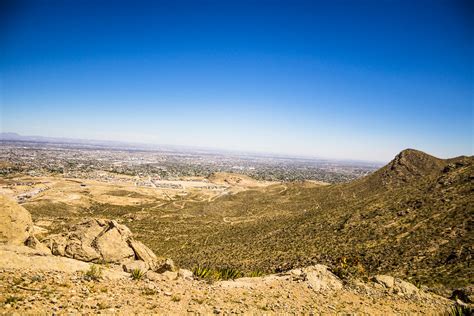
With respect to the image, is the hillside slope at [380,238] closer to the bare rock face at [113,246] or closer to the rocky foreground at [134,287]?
the rocky foreground at [134,287]

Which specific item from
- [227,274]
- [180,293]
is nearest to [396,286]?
[227,274]

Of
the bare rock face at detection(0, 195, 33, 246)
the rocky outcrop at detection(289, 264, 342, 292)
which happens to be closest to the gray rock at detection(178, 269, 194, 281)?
the rocky outcrop at detection(289, 264, 342, 292)

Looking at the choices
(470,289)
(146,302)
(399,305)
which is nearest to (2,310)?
(146,302)

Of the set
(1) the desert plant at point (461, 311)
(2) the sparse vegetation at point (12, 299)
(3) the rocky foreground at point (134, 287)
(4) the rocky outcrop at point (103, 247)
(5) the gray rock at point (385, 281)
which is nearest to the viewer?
(2) the sparse vegetation at point (12, 299)

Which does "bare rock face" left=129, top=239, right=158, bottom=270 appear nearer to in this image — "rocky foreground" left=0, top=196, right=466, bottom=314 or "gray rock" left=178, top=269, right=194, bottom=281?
"rocky foreground" left=0, top=196, right=466, bottom=314

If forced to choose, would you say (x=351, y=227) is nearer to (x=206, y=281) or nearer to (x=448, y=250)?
(x=448, y=250)

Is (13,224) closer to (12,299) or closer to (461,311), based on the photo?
(12,299)

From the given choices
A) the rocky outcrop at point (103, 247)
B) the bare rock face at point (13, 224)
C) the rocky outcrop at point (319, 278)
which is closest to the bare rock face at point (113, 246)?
the rocky outcrop at point (103, 247)
